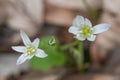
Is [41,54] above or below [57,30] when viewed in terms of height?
below

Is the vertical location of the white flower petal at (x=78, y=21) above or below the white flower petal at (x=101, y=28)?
above

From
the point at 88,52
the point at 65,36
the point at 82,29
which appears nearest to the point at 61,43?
the point at 65,36

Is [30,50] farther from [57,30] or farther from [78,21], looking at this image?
[57,30]

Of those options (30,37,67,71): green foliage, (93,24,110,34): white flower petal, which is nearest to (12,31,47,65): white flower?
(93,24,110,34): white flower petal

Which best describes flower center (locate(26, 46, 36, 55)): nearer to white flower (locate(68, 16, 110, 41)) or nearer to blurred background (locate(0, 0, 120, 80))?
white flower (locate(68, 16, 110, 41))

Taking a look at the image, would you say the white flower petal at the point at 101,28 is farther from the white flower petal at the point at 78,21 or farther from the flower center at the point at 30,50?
the flower center at the point at 30,50

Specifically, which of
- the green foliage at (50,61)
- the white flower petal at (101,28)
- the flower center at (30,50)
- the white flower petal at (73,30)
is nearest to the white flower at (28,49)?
the flower center at (30,50)

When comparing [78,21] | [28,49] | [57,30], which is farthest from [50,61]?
[78,21]
